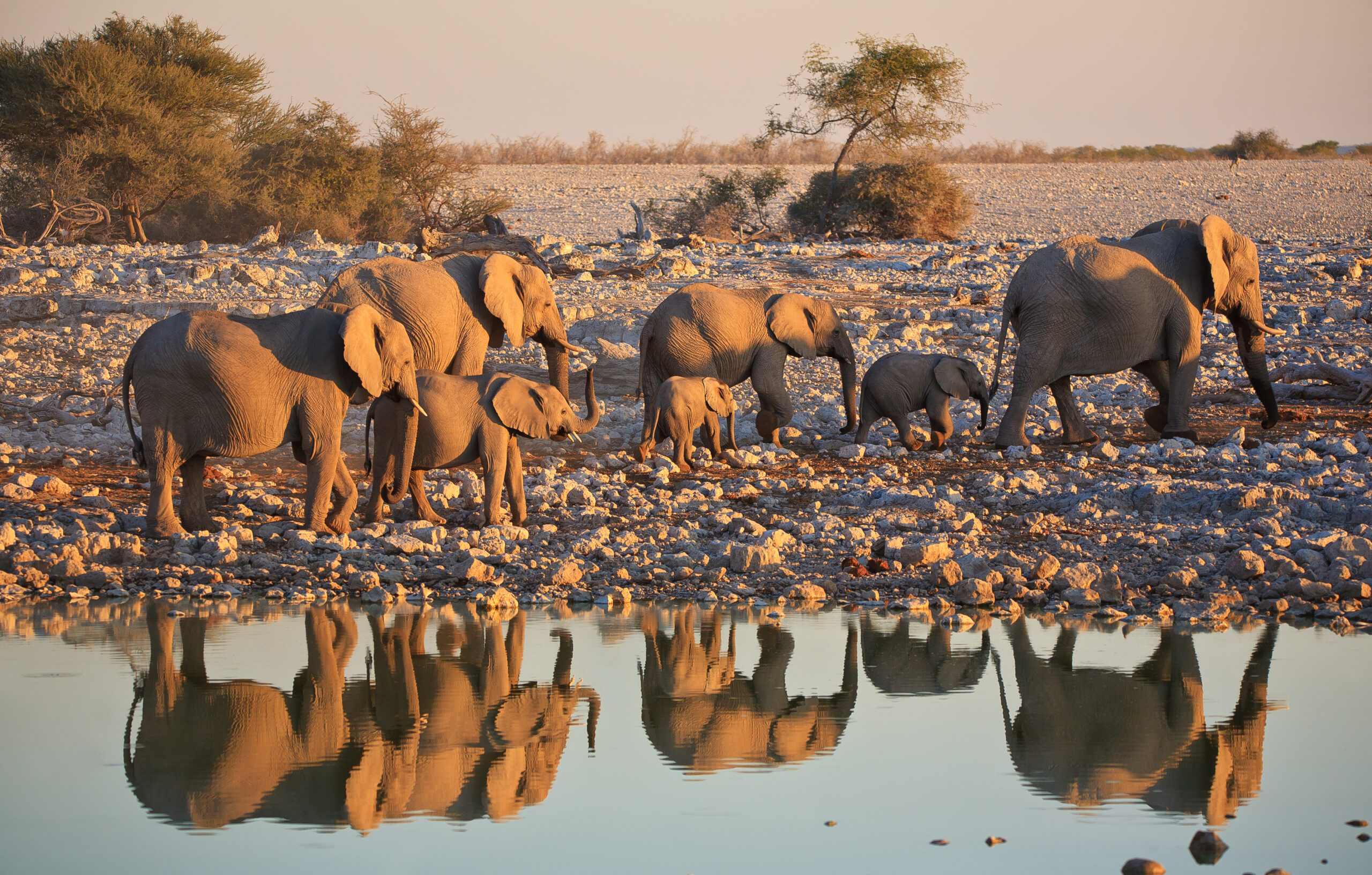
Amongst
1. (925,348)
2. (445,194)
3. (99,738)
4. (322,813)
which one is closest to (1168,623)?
(322,813)

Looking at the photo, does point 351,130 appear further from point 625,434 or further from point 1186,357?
point 1186,357

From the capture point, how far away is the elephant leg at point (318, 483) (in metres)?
8.38

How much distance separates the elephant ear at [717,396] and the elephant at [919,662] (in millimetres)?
4186

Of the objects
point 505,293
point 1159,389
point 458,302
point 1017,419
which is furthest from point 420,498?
point 1159,389

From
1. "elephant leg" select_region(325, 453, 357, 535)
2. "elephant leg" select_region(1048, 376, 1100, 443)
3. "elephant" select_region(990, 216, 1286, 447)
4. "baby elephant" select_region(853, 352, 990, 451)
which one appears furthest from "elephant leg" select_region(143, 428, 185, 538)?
"elephant leg" select_region(1048, 376, 1100, 443)

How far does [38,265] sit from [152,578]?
409 inches

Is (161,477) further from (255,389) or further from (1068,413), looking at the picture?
(1068,413)

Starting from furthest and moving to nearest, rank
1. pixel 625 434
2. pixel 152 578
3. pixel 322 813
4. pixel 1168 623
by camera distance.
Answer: pixel 625 434 → pixel 152 578 → pixel 1168 623 → pixel 322 813

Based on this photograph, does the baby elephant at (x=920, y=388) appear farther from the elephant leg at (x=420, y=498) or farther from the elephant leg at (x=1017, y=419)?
the elephant leg at (x=420, y=498)

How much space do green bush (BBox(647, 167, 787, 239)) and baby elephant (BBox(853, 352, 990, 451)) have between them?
1276cm

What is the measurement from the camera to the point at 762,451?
36.3 ft

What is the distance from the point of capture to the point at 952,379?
11328 mm

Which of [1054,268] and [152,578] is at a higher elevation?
[1054,268]

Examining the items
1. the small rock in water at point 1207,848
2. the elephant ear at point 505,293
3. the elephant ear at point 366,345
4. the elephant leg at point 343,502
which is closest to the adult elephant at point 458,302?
the elephant ear at point 505,293
